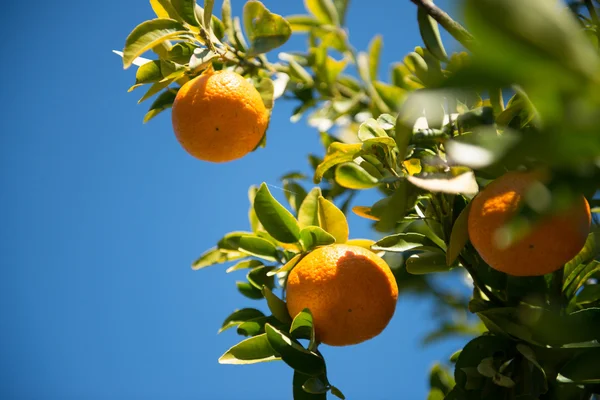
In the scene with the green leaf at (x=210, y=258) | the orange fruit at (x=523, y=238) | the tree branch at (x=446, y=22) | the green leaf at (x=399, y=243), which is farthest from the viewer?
the green leaf at (x=210, y=258)

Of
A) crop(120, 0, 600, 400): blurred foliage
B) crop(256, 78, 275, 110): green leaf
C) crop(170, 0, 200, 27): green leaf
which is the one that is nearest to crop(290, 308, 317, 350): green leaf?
crop(120, 0, 600, 400): blurred foliage

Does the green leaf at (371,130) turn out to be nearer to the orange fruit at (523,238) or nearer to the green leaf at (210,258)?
the orange fruit at (523,238)

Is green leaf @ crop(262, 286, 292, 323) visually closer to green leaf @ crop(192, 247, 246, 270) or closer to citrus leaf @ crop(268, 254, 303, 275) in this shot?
citrus leaf @ crop(268, 254, 303, 275)

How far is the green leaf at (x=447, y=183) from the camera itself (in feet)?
2.57

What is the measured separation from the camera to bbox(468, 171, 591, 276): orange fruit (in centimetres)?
88

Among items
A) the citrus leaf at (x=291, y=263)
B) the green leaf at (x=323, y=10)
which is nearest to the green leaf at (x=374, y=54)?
the green leaf at (x=323, y=10)

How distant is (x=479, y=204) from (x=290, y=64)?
0.88 m

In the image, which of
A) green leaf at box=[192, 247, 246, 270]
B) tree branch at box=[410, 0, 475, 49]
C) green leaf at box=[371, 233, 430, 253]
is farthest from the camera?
green leaf at box=[192, 247, 246, 270]

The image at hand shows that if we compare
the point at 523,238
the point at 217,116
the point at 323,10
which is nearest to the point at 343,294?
the point at 523,238

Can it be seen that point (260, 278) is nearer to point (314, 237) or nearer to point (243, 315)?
point (243, 315)

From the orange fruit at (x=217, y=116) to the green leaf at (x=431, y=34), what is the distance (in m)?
0.38

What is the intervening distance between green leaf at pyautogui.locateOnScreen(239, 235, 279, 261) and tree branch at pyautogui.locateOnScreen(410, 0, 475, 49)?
54 centimetres

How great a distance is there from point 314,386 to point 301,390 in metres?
0.07

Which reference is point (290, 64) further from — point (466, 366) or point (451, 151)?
point (451, 151)
